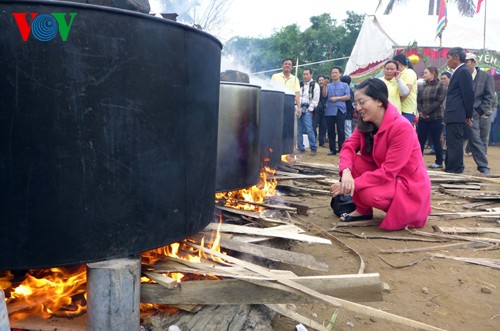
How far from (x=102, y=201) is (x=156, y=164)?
31 centimetres

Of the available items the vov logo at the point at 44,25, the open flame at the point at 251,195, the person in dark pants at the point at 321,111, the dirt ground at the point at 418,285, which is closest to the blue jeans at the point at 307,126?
the person in dark pants at the point at 321,111

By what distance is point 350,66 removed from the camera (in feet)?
61.7

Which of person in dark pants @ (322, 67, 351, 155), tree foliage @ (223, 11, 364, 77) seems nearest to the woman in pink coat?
person in dark pants @ (322, 67, 351, 155)

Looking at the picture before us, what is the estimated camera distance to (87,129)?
178 cm

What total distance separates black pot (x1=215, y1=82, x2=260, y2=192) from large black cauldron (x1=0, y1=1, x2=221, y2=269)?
1.58m

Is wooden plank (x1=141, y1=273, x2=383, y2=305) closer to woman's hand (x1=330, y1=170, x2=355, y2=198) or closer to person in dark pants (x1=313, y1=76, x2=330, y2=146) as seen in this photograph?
woman's hand (x1=330, y1=170, x2=355, y2=198)

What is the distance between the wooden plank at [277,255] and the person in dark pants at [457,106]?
232 inches

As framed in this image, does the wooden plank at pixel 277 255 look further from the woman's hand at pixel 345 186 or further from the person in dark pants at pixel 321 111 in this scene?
the person in dark pants at pixel 321 111

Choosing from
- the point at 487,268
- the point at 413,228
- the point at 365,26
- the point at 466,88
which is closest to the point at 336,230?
the point at 413,228

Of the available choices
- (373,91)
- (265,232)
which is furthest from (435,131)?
(265,232)

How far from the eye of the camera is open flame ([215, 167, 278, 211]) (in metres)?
3.97

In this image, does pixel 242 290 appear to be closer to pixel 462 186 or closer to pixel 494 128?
pixel 462 186

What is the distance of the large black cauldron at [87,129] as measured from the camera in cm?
168

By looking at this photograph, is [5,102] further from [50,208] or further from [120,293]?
[120,293]
